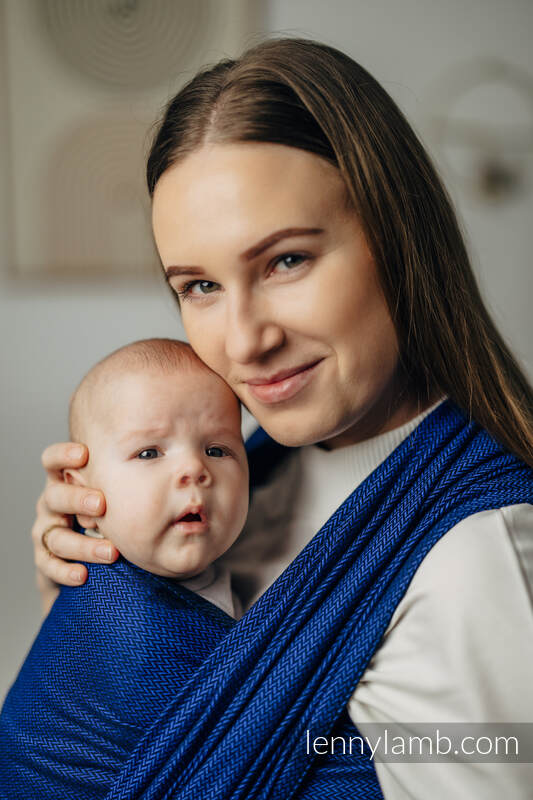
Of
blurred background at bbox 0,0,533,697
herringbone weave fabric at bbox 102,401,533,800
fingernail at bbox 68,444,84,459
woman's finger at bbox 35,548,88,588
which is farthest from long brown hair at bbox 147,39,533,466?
blurred background at bbox 0,0,533,697

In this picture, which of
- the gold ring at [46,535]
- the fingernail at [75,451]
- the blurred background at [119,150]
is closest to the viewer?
the fingernail at [75,451]

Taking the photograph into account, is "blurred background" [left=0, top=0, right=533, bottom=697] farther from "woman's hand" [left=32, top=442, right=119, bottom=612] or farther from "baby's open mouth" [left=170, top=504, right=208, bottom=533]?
"baby's open mouth" [left=170, top=504, right=208, bottom=533]

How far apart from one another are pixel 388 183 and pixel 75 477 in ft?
2.06

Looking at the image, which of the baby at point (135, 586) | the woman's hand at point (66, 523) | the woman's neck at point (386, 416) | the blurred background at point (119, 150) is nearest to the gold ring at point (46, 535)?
the woman's hand at point (66, 523)

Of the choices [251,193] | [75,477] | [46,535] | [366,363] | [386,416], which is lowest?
[46,535]

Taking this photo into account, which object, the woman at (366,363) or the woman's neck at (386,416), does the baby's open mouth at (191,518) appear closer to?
the woman at (366,363)

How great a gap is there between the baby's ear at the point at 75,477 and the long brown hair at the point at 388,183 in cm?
45

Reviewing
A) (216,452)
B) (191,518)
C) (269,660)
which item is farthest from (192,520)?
(269,660)

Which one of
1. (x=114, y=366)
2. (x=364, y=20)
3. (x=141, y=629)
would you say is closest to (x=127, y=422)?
(x=114, y=366)

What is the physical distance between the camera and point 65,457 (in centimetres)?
110

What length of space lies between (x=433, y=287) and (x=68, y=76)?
5.31 ft

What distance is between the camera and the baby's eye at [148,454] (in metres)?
1.02

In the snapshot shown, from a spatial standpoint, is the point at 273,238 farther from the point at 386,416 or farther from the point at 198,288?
the point at 386,416

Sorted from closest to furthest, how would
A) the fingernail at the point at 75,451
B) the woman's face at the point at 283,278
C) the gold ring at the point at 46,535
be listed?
1. the woman's face at the point at 283,278
2. the fingernail at the point at 75,451
3. the gold ring at the point at 46,535
